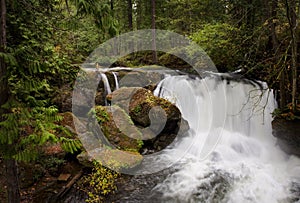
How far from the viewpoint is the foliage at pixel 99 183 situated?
19.4ft

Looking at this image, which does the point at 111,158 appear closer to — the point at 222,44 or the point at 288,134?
the point at 288,134

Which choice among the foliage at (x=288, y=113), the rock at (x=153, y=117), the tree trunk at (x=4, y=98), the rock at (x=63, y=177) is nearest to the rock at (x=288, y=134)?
the foliage at (x=288, y=113)

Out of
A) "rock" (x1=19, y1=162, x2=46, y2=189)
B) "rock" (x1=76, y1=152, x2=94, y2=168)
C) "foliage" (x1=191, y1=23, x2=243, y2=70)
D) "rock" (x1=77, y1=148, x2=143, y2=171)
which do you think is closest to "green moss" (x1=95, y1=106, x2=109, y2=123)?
"rock" (x1=77, y1=148, x2=143, y2=171)

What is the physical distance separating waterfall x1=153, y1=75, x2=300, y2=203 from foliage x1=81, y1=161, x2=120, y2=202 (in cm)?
123

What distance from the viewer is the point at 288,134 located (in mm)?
8250

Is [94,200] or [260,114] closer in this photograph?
[94,200]

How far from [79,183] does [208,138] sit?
17.2 feet

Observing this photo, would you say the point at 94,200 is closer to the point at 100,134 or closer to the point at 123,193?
the point at 123,193

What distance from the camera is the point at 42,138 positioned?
3023mm

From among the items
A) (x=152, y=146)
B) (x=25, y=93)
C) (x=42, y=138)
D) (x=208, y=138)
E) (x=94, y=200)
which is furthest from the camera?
(x=208, y=138)

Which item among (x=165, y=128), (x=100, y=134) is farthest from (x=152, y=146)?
(x=100, y=134)

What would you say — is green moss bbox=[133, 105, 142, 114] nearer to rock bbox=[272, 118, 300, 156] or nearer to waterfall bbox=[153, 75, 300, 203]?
waterfall bbox=[153, 75, 300, 203]

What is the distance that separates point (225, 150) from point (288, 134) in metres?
2.18

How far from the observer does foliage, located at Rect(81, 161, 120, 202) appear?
5918 mm
